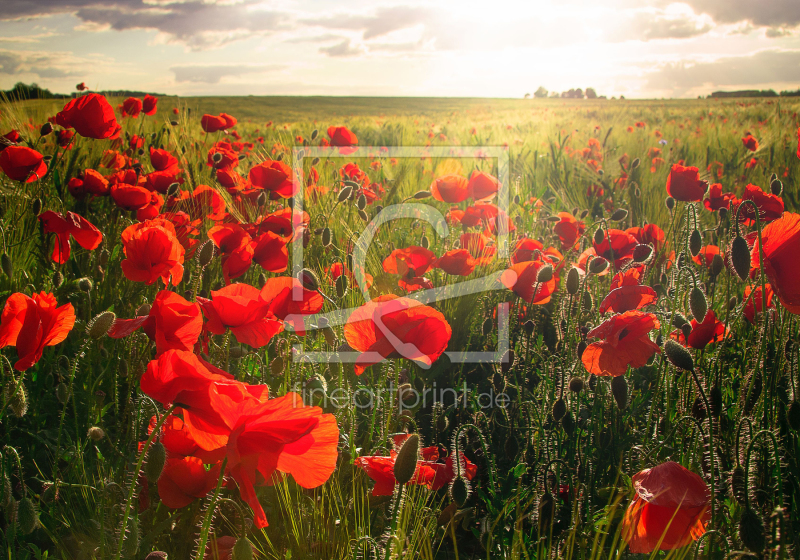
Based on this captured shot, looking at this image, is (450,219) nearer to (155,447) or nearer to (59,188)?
(59,188)

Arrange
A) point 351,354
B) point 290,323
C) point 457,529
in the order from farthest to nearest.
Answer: point 351,354 < point 290,323 < point 457,529

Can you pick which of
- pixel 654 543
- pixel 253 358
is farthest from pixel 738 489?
pixel 253 358

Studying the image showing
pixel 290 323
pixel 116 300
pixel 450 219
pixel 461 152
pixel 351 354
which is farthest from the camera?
pixel 461 152

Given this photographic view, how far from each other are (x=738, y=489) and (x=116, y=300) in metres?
2.04

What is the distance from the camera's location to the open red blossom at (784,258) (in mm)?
1086

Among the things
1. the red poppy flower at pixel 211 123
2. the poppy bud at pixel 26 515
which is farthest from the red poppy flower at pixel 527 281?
Result: the red poppy flower at pixel 211 123

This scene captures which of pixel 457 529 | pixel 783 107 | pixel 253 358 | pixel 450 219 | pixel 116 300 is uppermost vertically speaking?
pixel 783 107

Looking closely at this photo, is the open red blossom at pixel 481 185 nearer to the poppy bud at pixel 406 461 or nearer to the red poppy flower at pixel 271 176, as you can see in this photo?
the red poppy flower at pixel 271 176

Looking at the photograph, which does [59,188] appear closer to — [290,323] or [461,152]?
[290,323]

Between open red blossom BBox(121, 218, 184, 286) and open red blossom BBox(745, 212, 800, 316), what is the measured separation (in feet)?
4.46

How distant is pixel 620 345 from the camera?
123cm

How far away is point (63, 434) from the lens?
1480 millimetres

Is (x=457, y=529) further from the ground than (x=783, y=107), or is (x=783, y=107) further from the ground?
(x=783, y=107)

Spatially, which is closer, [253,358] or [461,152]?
[253,358]
